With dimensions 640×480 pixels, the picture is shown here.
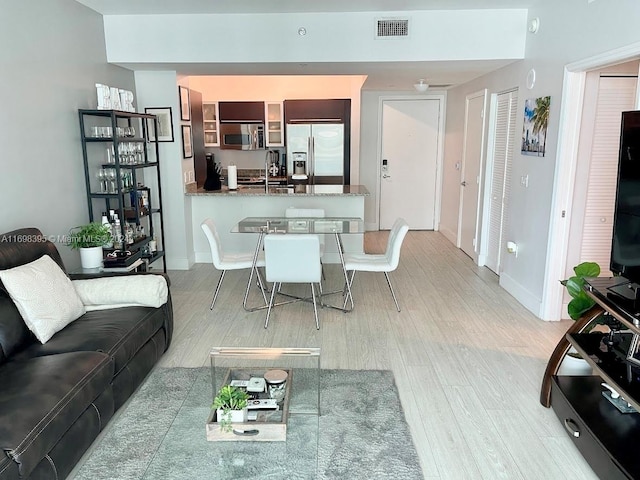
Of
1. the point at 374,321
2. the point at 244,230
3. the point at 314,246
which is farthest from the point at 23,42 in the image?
the point at 374,321

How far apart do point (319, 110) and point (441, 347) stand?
474 centimetres

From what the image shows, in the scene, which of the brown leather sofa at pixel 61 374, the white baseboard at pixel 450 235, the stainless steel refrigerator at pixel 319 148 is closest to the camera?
the brown leather sofa at pixel 61 374

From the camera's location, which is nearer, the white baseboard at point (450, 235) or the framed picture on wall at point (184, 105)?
the framed picture on wall at point (184, 105)

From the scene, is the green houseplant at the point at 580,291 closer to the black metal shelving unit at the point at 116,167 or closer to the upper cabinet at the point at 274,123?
the black metal shelving unit at the point at 116,167

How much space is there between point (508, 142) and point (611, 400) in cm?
315

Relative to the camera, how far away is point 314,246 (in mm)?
3561

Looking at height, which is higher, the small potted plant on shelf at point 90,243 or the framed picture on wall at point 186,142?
the framed picture on wall at point 186,142

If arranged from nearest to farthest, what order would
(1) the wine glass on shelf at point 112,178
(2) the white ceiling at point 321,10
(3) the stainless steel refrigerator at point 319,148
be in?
(2) the white ceiling at point 321,10 < (1) the wine glass on shelf at point 112,178 < (3) the stainless steel refrigerator at point 319,148

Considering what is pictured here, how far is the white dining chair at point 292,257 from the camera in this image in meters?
3.54

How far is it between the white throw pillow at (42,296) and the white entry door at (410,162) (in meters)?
5.60

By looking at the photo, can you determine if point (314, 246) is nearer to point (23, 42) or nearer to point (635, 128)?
point (635, 128)

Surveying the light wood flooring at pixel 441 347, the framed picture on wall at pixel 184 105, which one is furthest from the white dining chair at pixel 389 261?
the framed picture on wall at pixel 184 105

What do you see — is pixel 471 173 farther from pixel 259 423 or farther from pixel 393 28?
pixel 259 423

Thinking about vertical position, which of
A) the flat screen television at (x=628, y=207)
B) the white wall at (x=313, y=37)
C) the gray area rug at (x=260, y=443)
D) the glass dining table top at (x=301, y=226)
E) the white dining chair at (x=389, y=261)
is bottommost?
the gray area rug at (x=260, y=443)
